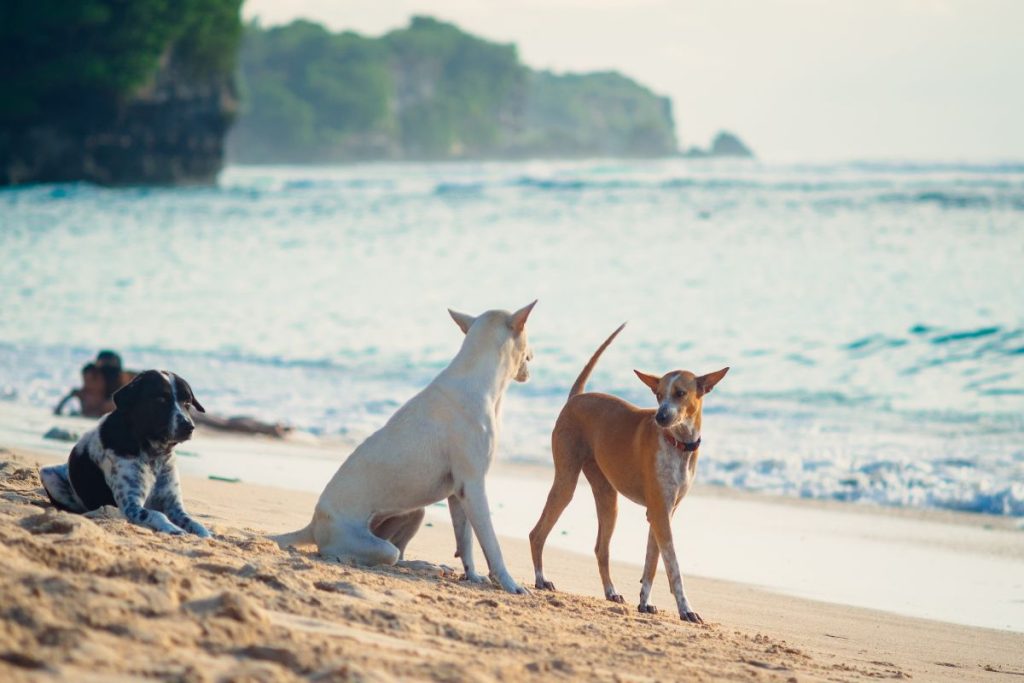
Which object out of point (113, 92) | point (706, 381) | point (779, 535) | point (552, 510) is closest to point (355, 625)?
point (552, 510)

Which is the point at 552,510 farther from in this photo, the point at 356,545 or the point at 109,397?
the point at 109,397

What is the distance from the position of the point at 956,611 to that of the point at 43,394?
9.72m

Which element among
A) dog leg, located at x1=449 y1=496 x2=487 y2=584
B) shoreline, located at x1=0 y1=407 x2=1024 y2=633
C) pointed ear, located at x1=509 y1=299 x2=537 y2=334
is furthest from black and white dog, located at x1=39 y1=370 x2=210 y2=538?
pointed ear, located at x1=509 y1=299 x2=537 y2=334

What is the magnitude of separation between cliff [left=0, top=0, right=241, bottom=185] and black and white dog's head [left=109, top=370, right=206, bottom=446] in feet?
197

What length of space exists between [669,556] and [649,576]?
184mm

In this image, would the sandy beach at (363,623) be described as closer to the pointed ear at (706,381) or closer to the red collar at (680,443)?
the red collar at (680,443)

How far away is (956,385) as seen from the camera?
1486 cm

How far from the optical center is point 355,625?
4.26 m

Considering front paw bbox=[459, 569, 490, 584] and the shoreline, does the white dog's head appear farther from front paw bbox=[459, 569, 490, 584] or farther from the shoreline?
the shoreline

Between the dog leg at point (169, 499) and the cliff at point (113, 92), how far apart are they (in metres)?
60.0

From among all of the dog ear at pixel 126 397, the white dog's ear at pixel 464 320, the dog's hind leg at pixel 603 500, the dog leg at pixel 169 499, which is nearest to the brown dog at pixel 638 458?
the dog's hind leg at pixel 603 500

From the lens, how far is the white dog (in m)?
5.79

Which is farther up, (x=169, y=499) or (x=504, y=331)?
(x=504, y=331)

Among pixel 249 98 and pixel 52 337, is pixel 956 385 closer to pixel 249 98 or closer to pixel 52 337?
pixel 52 337
